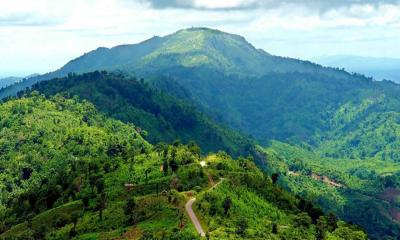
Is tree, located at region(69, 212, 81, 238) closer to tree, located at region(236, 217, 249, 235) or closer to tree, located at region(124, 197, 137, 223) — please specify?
tree, located at region(124, 197, 137, 223)

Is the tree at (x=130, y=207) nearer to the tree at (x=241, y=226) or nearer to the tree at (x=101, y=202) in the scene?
the tree at (x=101, y=202)

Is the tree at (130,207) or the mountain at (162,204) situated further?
the tree at (130,207)

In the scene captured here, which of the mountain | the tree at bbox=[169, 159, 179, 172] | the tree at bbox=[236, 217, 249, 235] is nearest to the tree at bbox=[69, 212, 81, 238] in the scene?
the mountain

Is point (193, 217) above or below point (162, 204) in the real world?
below

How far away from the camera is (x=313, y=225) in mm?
118562

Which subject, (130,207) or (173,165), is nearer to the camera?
(130,207)

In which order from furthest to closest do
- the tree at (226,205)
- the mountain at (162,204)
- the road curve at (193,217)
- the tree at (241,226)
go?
the tree at (226,205) → the mountain at (162,204) → the road curve at (193,217) → the tree at (241,226)

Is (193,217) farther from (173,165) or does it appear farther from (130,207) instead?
(173,165)

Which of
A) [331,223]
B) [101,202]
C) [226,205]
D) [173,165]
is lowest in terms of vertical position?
[331,223]

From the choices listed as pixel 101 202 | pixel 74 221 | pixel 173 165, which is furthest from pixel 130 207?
pixel 173 165

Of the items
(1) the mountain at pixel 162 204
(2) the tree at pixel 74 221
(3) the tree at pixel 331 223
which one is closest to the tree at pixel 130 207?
(1) the mountain at pixel 162 204

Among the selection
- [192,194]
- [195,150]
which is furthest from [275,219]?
[195,150]

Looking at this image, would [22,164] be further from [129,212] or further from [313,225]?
[313,225]

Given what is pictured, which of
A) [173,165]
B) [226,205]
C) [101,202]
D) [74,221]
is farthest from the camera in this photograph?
[173,165]
